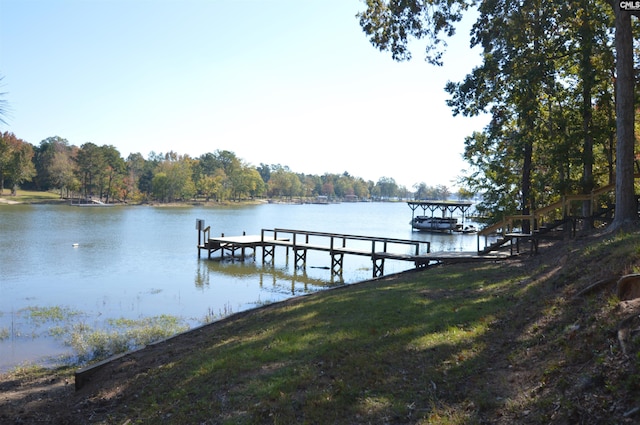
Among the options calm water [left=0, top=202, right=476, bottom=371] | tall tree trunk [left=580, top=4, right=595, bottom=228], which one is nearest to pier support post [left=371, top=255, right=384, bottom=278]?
calm water [left=0, top=202, right=476, bottom=371]

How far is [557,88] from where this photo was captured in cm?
2014

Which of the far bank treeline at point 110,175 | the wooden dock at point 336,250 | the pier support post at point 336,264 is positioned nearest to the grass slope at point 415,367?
the wooden dock at point 336,250

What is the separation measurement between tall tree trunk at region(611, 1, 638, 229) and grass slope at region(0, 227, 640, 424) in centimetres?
400

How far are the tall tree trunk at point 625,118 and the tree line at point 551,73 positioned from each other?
2cm

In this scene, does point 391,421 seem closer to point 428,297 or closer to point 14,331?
point 428,297

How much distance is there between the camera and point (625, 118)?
38.6ft

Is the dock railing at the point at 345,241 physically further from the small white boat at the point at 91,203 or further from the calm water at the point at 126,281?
the small white boat at the point at 91,203

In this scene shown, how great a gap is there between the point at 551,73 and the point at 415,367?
16.3 metres

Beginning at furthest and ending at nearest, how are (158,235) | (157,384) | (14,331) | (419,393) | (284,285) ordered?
(158,235) → (284,285) → (14,331) → (157,384) → (419,393)

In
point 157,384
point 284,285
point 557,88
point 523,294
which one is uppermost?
point 557,88

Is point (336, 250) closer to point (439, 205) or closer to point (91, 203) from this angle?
point (439, 205)

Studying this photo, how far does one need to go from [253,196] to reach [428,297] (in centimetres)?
14915

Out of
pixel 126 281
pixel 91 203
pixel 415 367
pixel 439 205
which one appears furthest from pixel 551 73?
pixel 91 203

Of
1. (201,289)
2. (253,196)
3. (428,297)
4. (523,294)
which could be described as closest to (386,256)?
(201,289)
